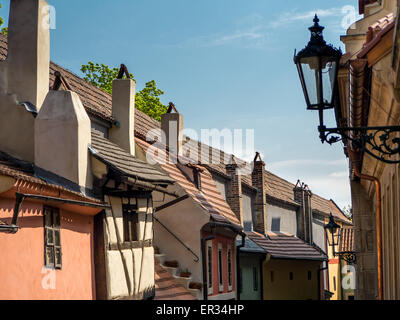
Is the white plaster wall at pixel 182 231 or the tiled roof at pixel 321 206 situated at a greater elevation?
the tiled roof at pixel 321 206

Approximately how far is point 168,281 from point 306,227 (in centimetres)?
2320

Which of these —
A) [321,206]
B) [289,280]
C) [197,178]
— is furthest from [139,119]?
[321,206]

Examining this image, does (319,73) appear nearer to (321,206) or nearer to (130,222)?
(130,222)

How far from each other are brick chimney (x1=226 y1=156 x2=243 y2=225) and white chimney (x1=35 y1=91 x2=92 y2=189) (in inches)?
679

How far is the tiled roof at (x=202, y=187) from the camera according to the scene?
2392cm

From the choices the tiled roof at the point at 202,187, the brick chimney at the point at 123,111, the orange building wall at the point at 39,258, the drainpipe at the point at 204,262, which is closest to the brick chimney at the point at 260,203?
the tiled roof at the point at 202,187

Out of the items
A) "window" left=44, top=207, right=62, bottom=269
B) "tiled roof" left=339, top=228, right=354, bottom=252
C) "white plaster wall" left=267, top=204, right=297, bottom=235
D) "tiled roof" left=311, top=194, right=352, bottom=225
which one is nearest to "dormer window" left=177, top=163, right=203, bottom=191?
"white plaster wall" left=267, top=204, right=297, bottom=235

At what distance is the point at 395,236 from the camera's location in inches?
387

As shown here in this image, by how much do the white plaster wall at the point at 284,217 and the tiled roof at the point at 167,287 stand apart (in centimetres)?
1661

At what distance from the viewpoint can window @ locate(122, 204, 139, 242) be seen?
17.1 m

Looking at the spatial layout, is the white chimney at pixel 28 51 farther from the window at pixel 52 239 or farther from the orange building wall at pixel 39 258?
the window at pixel 52 239

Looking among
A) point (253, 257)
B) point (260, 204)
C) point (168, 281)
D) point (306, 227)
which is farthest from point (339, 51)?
point (306, 227)

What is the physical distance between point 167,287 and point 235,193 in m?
11.1
